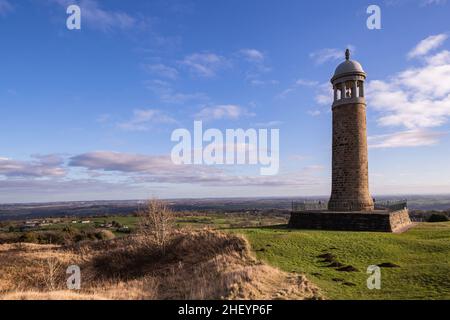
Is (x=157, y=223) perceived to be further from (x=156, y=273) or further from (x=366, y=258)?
(x=366, y=258)

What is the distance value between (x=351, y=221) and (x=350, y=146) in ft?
24.6

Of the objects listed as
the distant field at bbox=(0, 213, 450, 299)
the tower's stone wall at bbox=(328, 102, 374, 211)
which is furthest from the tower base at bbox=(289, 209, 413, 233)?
the tower's stone wall at bbox=(328, 102, 374, 211)

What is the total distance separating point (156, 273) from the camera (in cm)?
2145

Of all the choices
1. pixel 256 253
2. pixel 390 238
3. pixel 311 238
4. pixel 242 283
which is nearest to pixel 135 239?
pixel 256 253

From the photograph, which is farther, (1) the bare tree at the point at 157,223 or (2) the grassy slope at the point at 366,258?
(1) the bare tree at the point at 157,223

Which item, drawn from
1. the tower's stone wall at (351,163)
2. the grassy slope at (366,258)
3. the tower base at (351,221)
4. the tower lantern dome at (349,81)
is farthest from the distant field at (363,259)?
the tower lantern dome at (349,81)

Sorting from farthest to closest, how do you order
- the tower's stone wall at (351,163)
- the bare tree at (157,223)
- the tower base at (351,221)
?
the tower's stone wall at (351,163) < the bare tree at (157,223) < the tower base at (351,221)

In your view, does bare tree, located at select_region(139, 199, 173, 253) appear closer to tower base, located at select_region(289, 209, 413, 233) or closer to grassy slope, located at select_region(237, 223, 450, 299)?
grassy slope, located at select_region(237, 223, 450, 299)

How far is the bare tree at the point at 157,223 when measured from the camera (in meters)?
26.6

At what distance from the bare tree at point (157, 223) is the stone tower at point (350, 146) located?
617 inches

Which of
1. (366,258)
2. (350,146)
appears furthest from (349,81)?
(366,258)

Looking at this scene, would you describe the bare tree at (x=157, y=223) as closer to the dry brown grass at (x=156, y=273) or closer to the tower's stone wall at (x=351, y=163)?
the dry brown grass at (x=156, y=273)

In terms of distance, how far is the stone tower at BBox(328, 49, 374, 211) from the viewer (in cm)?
2981
